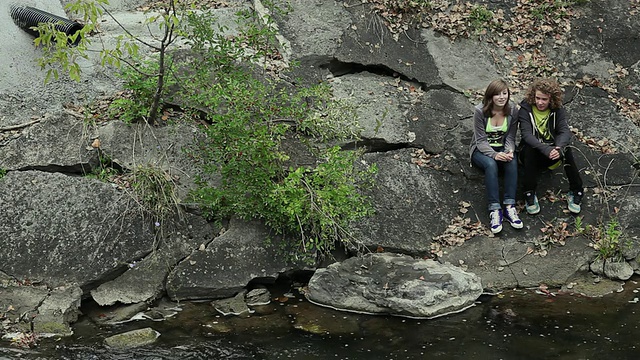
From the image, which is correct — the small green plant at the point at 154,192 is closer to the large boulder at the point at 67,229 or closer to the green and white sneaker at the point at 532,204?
the large boulder at the point at 67,229

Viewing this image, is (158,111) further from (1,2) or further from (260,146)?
Answer: (1,2)

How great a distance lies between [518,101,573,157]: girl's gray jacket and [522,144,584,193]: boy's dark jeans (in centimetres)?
10

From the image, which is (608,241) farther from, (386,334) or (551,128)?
(386,334)

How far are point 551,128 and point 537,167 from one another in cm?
40

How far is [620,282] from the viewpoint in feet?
23.6

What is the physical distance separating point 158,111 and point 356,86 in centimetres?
225

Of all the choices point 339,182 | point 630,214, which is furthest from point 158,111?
point 630,214

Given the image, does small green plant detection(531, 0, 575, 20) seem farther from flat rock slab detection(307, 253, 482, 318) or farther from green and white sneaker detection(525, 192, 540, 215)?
flat rock slab detection(307, 253, 482, 318)

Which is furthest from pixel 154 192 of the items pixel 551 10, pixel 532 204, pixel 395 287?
pixel 551 10

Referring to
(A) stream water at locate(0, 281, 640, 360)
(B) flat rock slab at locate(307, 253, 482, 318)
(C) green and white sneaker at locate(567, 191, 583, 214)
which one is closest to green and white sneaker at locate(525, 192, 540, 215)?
(C) green and white sneaker at locate(567, 191, 583, 214)

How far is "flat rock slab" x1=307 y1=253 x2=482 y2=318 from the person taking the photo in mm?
6652

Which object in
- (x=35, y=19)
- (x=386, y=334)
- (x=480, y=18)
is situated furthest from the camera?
(x=480, y=18)

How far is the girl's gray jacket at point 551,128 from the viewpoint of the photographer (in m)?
7.65

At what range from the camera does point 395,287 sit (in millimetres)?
6742
